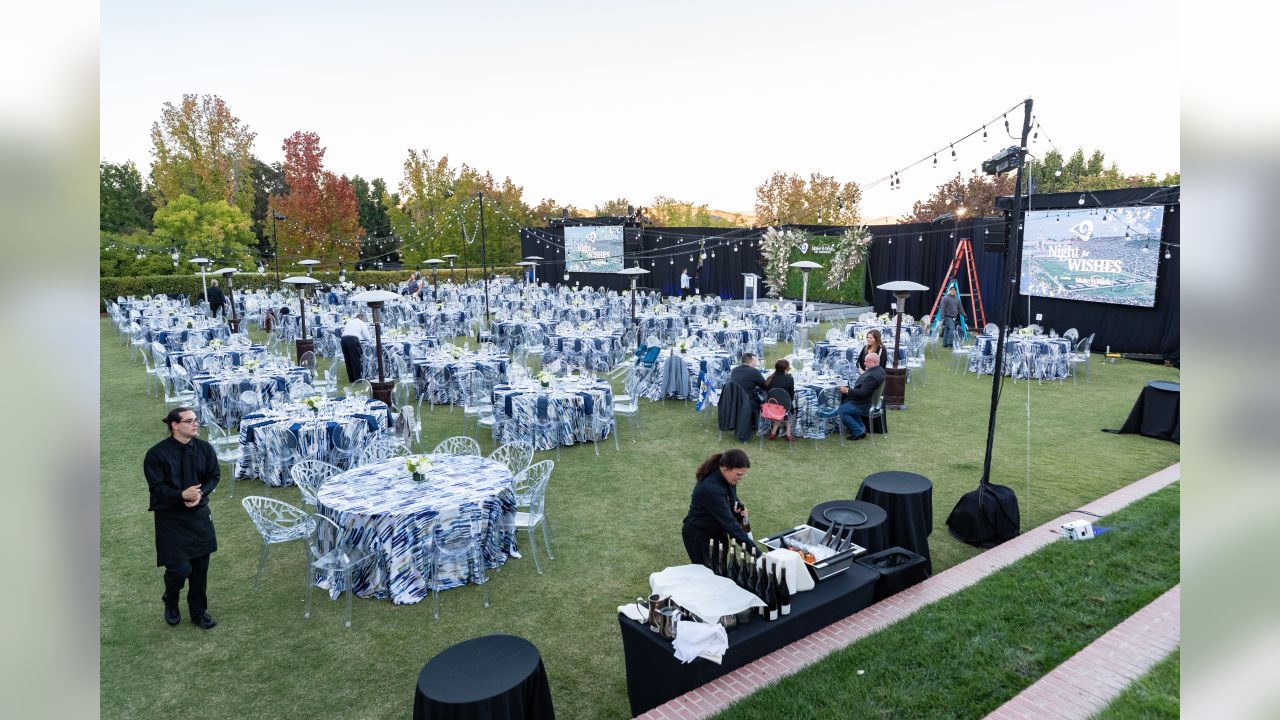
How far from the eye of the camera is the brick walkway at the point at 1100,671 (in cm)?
387

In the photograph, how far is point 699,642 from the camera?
12.8 ft

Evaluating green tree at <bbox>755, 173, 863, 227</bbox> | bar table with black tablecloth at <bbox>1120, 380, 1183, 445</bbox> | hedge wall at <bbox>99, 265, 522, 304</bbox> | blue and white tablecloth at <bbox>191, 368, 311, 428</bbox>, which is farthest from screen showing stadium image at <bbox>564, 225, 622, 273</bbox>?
bar table with black tablecloth at <bbox>1120, 380, 1183, 445</bbox>

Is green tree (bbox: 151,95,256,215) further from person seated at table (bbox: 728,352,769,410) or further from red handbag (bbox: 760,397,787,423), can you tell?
red handbag (bbox: 760,397,787,423)

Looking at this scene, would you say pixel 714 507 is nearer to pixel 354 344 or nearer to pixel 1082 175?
pixel 354 344

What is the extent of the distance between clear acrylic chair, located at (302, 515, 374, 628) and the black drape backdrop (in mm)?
5815

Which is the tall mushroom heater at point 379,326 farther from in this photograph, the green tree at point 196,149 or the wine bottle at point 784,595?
the green tree at point 196,149

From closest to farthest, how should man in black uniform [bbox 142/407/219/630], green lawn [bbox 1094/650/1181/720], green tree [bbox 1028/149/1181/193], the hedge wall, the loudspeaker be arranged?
green lawn [bbox 1094/650/1181/720] → man in black uniform [bbox 142/407/219/630] → the loudspeaker → the hedge wall → green tree [bbox 1028/149/1181/193]

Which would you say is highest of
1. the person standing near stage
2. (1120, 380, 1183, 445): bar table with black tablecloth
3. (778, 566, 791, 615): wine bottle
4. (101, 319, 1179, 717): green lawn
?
the person standing near stage

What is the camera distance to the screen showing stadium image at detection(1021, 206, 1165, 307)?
48.8 ft

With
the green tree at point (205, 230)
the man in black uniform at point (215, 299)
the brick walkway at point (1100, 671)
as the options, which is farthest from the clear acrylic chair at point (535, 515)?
the green tree at point (205, 230)

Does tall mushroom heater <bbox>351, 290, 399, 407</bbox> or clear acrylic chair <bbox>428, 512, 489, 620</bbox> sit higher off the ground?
tall mushroom heater <bbox>351, 290, 399, 407</bbox>
